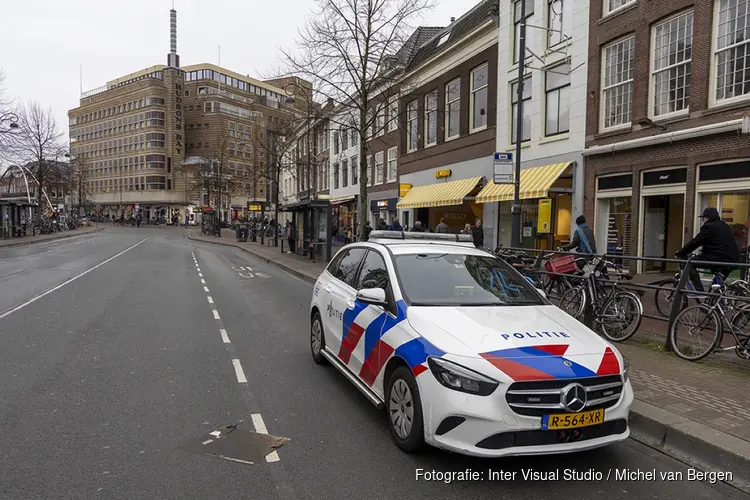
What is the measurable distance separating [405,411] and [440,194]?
20.6 metres

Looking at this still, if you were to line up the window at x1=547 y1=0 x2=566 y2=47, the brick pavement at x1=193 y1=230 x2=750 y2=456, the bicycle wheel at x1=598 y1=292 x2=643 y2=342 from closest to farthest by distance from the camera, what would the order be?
the brick pavement at x1=193 y1=230 x2=750 y2=456 < the bicycle wheel at x1=598 y1=292 x2=643 y2=342 < the window at x1=547 y1=0 x2=566 y2=47

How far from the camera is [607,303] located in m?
7.80

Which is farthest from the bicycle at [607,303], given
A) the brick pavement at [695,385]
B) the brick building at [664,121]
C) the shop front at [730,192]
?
the brick building at [664,121]

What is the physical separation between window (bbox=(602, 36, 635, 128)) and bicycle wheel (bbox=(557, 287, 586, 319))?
8.98m

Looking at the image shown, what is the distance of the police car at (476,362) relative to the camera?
352 centimetres

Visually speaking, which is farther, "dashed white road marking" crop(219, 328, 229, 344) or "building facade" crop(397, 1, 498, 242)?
"building facade" crop(397, 1, 498, 242)

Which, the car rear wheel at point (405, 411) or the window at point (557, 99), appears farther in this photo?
the window at point (557, 99)

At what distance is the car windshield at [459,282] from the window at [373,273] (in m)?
0.16

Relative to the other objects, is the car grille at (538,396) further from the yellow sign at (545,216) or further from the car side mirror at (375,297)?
the yellow sign at (545,216)

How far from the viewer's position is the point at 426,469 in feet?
12.6

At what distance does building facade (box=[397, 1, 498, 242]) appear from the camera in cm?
2188

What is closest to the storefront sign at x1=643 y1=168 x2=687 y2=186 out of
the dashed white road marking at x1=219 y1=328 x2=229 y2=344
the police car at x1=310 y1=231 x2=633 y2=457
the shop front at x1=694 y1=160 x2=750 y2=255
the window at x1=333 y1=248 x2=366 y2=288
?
the shop front at x1=694 y1=160 x2=750 y2=255

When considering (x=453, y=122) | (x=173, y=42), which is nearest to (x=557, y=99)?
(x=453, y=122)

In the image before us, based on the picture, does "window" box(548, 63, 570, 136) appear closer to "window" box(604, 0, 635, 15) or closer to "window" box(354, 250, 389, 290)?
"window" box(604, 0, 635, 15)
